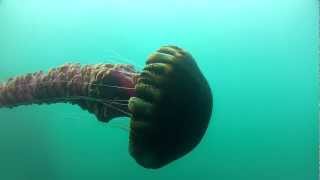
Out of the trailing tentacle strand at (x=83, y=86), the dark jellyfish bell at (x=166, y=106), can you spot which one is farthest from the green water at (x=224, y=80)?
the dark jellyfish bell at (x=166, y=106)

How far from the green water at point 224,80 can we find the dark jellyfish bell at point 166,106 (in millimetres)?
356

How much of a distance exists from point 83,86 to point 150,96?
0.31m

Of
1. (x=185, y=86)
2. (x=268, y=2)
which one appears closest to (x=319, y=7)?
(x=268, y=2)

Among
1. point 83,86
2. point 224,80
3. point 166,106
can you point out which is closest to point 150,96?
point 166,106

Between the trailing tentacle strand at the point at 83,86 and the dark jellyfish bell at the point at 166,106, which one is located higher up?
the trailing tentacle strand at the point at 83,86

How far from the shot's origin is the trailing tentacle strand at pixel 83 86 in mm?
1689

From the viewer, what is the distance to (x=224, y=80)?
200 cm

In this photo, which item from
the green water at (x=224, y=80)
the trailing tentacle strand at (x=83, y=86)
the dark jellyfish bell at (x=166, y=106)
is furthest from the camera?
the green water at (x=224, y=80)

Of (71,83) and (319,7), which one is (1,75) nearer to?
(71,83)

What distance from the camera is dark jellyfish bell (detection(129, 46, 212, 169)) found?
1.52 meters

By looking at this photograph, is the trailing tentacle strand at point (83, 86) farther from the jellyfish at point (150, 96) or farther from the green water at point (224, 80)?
the green water at point (224, 80)

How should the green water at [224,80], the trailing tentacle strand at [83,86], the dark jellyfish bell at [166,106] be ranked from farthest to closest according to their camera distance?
the green water at [224,80] → the trailing tentacle strand at [83,86] → the dark jellyfish bell at [166,106]

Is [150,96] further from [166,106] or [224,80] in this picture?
[224,80]

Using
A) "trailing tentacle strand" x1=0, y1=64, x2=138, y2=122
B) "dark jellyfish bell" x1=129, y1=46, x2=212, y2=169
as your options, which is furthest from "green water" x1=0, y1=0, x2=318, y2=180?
"dark jellyfish bell" x1=129, y1=46, x2=212, y2=169
